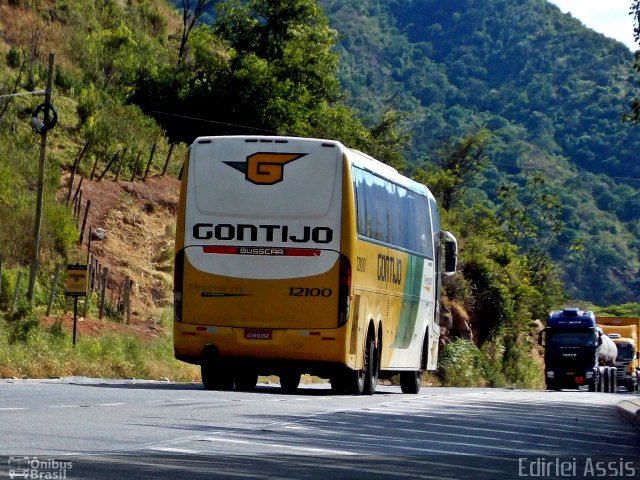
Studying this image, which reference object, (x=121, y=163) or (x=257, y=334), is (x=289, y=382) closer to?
(x=257, y=334)

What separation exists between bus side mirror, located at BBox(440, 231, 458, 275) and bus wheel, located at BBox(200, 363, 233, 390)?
8.41 meters

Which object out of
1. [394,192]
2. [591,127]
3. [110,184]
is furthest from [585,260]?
[394,192]

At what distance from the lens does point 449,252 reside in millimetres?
33844

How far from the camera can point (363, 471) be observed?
1195 cm

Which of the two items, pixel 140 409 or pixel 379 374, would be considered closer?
pixel 140 409

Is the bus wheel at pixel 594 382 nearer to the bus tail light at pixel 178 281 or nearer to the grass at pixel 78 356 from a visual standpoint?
the grass at pixel 78 356

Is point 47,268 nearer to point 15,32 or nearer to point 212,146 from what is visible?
point 212,146

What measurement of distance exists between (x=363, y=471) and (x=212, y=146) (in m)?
13.9

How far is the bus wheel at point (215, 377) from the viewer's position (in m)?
26.4

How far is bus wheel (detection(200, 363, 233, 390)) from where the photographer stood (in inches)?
1039

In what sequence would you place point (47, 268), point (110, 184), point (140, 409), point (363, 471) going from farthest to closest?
point (110, 184) < point (47, 268) < point (140, 409) < point (363, 471)

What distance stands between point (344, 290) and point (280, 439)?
396 inches

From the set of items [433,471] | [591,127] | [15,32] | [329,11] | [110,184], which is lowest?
[433,471]

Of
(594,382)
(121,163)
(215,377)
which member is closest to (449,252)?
(215,377)
